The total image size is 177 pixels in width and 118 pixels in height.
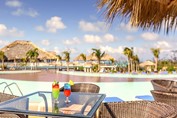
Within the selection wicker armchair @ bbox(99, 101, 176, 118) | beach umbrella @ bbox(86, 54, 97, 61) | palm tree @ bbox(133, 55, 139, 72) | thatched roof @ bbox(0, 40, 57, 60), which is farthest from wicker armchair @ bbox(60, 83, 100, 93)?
thatched roof @ bbox(0, 40, 57, 60)

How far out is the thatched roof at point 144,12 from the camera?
2.83m

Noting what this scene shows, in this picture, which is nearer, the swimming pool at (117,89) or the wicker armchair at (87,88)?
the wicker armchair at (87,88)

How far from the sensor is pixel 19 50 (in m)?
41.5

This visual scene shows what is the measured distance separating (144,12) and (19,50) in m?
40.3

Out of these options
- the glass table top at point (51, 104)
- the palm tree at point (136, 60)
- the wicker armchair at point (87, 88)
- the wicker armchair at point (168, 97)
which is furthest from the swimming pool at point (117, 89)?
the palm tree at point (136, 60)

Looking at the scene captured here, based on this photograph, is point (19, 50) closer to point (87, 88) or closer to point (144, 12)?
point (87, 88)

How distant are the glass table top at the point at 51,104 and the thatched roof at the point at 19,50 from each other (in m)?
37.4

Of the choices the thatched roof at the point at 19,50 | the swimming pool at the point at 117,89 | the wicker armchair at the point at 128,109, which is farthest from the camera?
the thatched roof at the point at 19,50

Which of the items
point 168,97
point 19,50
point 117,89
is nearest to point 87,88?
point 168,97

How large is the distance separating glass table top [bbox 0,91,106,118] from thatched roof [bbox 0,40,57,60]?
123 ft

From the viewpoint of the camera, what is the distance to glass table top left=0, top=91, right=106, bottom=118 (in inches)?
84.6

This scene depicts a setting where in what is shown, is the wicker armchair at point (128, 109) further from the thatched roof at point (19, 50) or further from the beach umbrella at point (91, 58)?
the thatched roof at point (19, 50)

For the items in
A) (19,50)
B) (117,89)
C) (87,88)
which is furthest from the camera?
(19,50)

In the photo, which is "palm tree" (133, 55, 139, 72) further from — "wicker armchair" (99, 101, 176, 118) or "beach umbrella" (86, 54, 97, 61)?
"wicker armchair" (99, 101, 176, 118)
